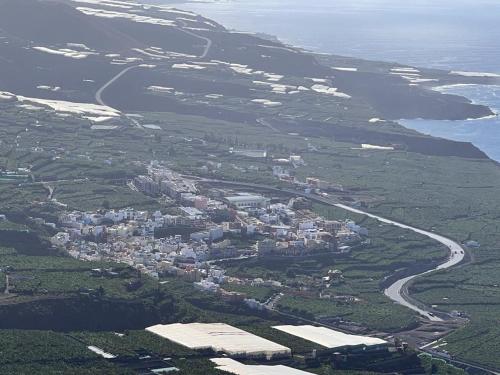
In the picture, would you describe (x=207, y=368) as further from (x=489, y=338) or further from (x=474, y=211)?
(x=474, y=211)

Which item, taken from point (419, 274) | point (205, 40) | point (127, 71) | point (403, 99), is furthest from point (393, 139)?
point (419, 274)

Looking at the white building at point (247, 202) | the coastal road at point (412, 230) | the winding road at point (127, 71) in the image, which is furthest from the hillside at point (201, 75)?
the white building at point (247, 202)

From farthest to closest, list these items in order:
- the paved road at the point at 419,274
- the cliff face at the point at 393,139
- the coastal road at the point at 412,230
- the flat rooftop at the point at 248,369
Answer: the cliff face at the point at 393,139 < the coastal road at the point at 412,230 < the paved road at the point at 419,274 < the flat rooftop at the point at 248,369

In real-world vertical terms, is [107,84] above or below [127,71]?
below

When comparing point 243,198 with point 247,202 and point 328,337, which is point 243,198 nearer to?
point 247,202

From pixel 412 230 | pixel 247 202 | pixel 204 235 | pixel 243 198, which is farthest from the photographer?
pixel 243 198

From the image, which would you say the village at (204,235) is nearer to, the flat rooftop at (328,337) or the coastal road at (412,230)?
the coastal road at (412,230)

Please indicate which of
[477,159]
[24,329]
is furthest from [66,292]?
[477,159]
